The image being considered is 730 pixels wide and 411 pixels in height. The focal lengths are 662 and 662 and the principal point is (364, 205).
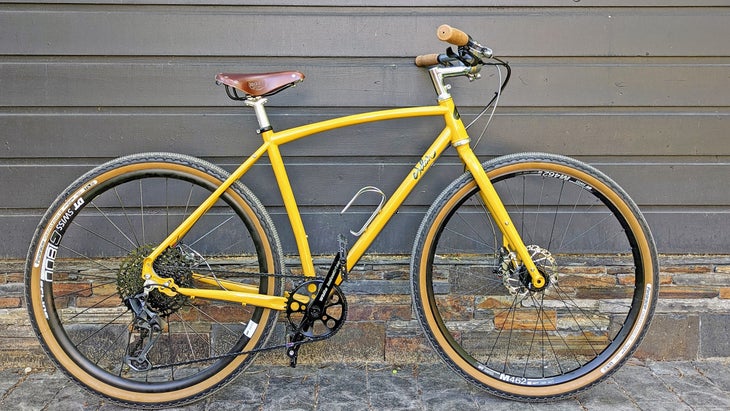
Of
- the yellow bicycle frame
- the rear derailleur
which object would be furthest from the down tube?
the rear derailleur

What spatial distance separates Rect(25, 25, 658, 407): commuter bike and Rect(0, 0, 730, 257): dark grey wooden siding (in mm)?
214

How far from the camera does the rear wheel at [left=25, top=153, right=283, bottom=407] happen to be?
9.81 ft

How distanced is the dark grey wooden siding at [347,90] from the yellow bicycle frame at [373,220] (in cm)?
40

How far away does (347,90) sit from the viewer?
341cm

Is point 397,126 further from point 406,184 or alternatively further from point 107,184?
point 107,184

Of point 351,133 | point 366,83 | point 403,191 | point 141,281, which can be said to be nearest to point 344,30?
point 366,83

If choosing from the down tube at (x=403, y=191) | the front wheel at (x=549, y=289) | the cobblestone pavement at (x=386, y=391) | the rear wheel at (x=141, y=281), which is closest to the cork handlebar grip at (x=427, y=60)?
the down tube at (x=403, y=191)

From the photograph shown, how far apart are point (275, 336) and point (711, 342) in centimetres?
238

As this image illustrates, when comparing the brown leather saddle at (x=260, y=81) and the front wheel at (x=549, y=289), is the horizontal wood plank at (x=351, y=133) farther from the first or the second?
the brown leather saddle at (x=260, y=81)

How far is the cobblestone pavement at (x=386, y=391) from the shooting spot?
3127 millimetres

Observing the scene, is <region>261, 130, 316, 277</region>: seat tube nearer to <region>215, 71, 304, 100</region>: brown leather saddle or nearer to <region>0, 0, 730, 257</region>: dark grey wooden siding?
<region>215, 71, 304, 100</region>: brown leather saddle

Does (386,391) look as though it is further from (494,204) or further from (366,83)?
(366,83)

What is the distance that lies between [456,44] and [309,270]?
1.23 m

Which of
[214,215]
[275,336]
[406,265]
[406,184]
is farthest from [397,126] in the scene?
[275,336]
